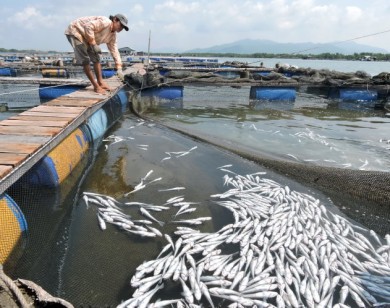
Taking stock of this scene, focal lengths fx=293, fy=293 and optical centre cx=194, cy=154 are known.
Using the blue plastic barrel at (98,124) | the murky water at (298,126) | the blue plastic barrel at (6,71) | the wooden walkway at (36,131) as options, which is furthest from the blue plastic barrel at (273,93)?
the blue plastic barrel at (6,71)

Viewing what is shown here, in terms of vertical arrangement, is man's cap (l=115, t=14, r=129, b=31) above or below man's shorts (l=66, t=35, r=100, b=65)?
above

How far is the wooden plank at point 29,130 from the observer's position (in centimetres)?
557

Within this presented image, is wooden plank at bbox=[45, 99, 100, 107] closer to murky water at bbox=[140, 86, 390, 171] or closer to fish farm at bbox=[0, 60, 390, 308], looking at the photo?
fish farm at bbox=[0, 60, 390, 308]

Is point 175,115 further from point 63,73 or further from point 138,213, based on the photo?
point 63,73

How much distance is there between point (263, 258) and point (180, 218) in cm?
166

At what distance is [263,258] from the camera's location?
3938 millimetres

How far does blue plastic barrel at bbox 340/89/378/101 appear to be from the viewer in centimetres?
1817

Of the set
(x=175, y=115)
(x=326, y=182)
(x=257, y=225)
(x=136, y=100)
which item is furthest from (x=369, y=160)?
(x=136, y=100)

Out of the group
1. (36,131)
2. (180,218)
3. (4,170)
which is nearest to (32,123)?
(36,131)

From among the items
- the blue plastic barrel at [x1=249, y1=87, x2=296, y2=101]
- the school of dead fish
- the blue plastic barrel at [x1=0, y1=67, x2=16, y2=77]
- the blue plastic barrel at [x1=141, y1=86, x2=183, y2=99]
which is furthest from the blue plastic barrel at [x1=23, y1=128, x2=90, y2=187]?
the blue plastic barrel at [x1=0, y1=67, x2=16, y2=77]

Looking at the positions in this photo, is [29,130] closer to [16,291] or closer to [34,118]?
[34,118]

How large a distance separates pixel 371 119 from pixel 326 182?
33.8ft

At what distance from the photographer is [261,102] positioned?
17625 mm

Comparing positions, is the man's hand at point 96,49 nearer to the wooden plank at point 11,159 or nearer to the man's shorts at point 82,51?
the man's shorts at point 82,51
